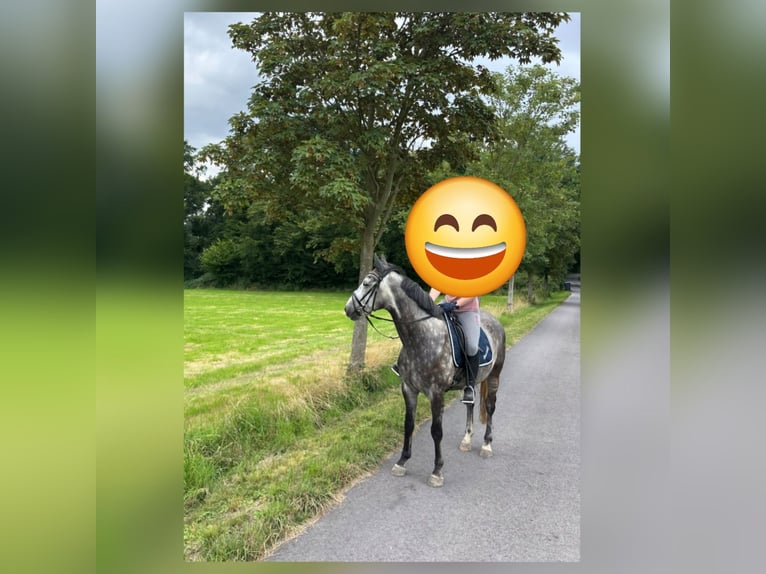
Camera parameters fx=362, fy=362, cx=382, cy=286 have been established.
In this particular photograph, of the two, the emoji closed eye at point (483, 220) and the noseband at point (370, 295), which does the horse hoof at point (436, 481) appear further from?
the emoji closed eye at point (483, 220)

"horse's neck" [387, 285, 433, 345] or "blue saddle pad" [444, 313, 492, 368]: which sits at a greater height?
"horse's neck" [387, 285, 433, 345]

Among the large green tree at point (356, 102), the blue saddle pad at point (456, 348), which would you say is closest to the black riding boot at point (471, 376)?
the blue saddle pad at point (456, 348)

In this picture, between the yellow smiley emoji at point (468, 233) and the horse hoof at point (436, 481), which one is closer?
the yellow smiley emoji at point (468, 233)

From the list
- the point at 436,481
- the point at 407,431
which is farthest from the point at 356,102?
the point at 436,481

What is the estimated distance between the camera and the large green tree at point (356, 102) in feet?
9.89

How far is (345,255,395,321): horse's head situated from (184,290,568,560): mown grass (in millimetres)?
534

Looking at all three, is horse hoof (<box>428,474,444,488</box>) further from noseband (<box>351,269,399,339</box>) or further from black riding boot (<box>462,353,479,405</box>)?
noseband (<box>351,269,399,339</box>)

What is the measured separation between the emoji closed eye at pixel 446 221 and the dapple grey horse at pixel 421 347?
60cm

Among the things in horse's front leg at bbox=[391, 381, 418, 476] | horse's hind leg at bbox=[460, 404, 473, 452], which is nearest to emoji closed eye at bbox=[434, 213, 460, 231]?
horse's front leg at bbox=[391, 381, 418, 476]

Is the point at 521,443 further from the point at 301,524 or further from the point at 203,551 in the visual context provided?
the point at 203,551

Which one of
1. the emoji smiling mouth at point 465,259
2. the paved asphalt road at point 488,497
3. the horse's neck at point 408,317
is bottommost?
the paved asphalt road at point 488,497

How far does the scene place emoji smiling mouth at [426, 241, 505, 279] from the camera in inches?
96.6
